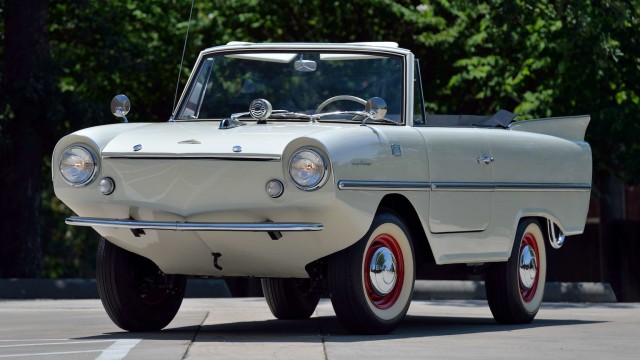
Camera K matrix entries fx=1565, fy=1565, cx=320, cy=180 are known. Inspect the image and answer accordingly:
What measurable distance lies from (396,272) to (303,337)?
72 cm

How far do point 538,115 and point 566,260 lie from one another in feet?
13.7

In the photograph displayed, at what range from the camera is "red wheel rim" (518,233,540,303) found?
1136 cm

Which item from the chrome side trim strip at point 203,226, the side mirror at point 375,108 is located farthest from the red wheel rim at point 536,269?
the chrome side trim strip at point 203,226

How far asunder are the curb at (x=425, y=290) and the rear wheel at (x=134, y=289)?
6637 mm

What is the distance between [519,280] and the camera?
11.3 meters

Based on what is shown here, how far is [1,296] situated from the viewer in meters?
17.1

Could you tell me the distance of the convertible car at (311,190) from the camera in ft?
29.9

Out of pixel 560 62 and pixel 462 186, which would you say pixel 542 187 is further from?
pixel 560 62

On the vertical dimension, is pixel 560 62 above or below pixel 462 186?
below

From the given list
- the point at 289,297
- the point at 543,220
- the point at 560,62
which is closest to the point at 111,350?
the point at 289,297

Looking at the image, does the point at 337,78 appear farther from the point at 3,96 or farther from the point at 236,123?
the point at 3,96

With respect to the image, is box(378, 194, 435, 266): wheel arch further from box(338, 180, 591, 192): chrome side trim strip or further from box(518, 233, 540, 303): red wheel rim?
box(518, 233, 540, 303): red wheel rim

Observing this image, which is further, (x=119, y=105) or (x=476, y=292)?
(x=476, y=292)

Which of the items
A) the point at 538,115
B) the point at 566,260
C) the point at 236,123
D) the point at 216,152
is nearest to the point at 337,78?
the point at 236,123
